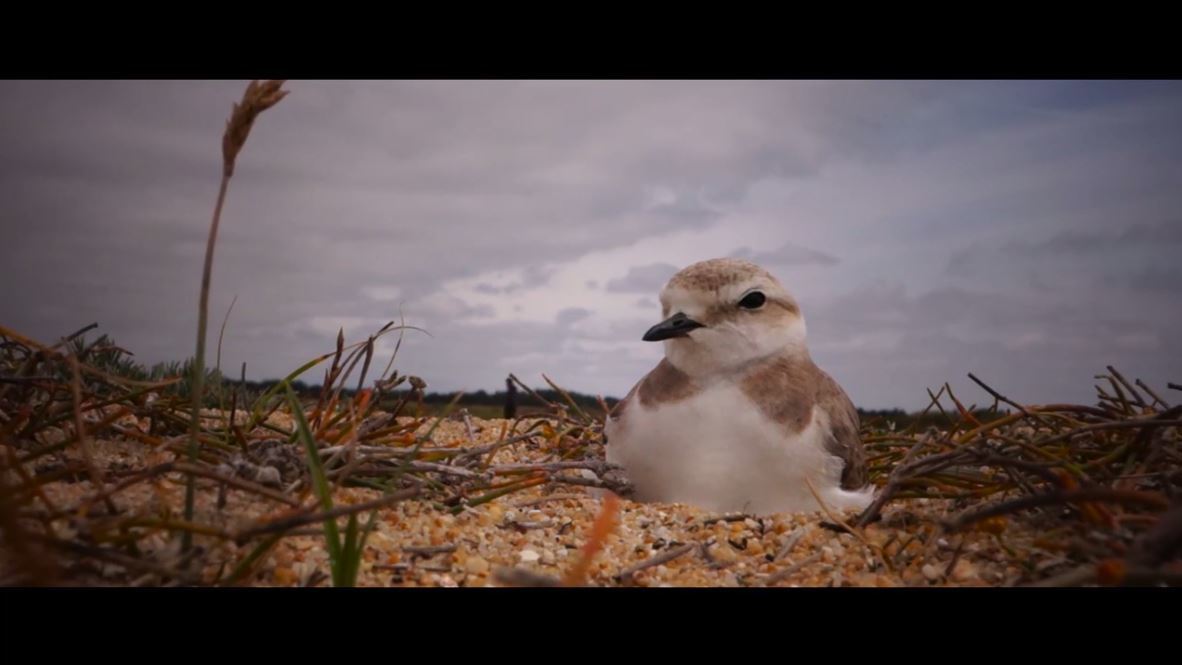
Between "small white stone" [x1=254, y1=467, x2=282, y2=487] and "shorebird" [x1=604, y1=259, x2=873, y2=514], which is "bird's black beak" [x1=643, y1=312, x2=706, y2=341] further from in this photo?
"small white stone" [x1=254, y1=467, x2=282, y2=487]

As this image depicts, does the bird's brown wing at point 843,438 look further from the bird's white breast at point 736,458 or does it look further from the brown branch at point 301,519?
the brown branch at point 301,519

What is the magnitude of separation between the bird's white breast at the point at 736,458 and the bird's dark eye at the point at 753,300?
400 millimetres

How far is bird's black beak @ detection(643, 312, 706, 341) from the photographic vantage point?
3.25m

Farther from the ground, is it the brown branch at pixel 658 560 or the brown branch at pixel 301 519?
the brown branch at pixel 301 519

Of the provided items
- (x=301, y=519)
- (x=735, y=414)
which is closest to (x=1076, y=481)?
(x=735, y=414)

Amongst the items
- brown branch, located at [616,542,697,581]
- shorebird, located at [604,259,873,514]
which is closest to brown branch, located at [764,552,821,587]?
brown branch, located at [616,542,697,581]

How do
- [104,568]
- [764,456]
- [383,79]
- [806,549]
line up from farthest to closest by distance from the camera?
[764,456] < [383,79] < [806,549] < [104,568]

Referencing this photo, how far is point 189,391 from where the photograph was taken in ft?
14.5

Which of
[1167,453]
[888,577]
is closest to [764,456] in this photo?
[888,577]

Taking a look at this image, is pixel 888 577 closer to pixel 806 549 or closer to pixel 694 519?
pixel 806 549

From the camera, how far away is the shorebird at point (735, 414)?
123 inches

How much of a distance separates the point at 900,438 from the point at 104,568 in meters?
4.07

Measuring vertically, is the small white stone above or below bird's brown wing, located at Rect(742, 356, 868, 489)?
below

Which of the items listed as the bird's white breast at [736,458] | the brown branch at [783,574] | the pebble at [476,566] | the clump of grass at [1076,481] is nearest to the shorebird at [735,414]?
the bird's white breast at [736,458]
